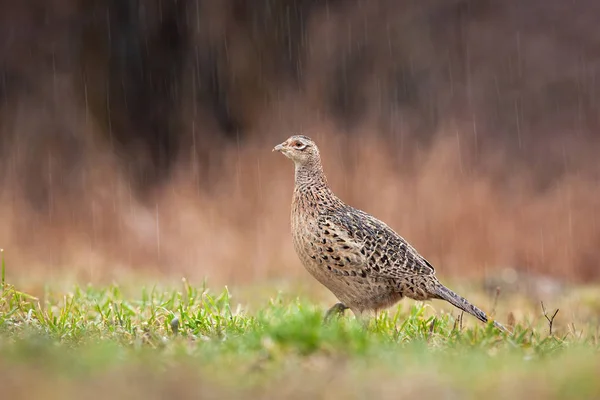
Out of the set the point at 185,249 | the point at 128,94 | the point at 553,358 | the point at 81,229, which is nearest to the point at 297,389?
the point at 553,358

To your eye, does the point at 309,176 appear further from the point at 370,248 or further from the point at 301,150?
the point at 370,248

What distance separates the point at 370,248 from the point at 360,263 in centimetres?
16

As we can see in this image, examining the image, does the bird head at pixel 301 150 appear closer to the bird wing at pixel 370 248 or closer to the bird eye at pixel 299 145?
the bird eye at pixel 299 145

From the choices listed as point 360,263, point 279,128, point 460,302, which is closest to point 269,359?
point 360,263

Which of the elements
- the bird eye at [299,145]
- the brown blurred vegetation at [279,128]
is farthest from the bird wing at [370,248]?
the brown blurred vegetation at [279,128]

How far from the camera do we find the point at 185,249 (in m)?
13.7

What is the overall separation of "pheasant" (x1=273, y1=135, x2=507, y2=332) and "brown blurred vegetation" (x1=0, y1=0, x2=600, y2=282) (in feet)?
18.4

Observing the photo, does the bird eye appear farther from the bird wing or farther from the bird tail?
the bird tail

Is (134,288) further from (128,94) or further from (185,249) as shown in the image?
(128,94)

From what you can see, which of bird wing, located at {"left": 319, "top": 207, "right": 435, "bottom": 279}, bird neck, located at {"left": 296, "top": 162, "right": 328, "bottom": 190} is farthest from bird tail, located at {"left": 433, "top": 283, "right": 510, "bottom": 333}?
bird neck, located at {"left": 296, "top": 162, "right": 328, "bottom": 190}

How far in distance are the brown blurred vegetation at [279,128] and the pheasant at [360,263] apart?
18.4ft

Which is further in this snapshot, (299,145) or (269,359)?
(299,145)

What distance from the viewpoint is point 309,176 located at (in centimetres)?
753

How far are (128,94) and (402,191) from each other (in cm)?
562
